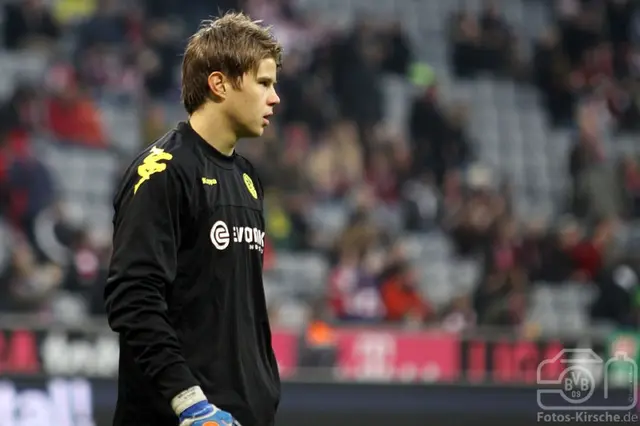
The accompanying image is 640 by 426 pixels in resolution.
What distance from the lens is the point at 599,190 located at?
1494 centimetres

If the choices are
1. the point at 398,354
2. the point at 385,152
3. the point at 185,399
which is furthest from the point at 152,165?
the point at 385,152

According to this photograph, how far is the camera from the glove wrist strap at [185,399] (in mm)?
3592

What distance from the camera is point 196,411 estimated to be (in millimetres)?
3580

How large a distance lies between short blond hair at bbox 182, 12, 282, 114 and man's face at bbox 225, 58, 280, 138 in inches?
0.9

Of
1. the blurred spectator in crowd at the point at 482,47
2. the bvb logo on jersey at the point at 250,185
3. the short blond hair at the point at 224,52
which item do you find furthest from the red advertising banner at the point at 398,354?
the blurred spectator in crowd at the point at 482,47

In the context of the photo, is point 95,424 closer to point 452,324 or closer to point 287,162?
point 452,324

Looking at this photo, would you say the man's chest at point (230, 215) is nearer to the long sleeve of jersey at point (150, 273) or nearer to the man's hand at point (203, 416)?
the long sleeve of jersey at point (150, 273)

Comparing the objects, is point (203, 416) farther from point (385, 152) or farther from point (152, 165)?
point (385, 152)

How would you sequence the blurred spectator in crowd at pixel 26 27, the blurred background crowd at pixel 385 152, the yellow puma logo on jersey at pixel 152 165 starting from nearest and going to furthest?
the yellow puma logo on jersey at pixel 152 165 → the blurred background crowd at pixel 385 152 → the blurred spectator in crowd at pixel 26 27

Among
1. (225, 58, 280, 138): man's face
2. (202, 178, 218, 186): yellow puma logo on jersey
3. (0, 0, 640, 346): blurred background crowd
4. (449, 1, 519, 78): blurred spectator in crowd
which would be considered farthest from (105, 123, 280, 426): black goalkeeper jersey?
(449, 1, 519, 78): blurred spectator in crowd

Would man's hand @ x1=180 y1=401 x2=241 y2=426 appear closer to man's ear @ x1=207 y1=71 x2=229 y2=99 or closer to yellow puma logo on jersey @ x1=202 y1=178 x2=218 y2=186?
yellow puma logo on jersey @ x1=202 y1=178 x2=218 y2=186

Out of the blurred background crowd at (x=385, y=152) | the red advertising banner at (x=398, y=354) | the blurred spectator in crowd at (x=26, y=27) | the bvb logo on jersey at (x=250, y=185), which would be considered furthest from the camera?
the blurred spectator in crowd at (x=26, y=27)

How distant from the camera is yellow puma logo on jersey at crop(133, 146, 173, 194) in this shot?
3.80 metres

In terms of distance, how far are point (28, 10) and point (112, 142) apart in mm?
1935
